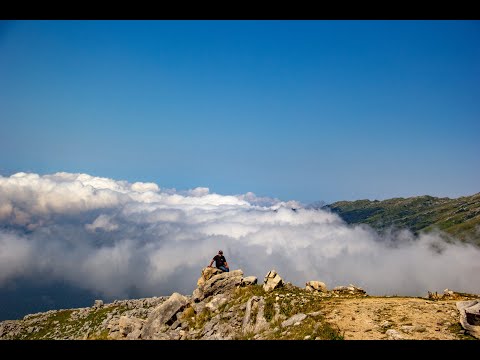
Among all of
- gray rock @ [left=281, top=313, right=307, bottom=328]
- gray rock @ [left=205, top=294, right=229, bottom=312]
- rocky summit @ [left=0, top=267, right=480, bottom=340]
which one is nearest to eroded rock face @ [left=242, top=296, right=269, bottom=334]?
rocky summit @ [left=0, top=267, right=480, bottom=340]

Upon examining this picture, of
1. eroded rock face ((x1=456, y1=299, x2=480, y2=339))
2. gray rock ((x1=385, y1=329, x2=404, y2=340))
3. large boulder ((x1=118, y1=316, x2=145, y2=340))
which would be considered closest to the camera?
eroded rock face ((x1=456, y1=299, x2=480, y2=339))

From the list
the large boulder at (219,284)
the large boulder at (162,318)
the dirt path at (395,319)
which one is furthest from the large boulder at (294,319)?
the large boulder at (162,318)

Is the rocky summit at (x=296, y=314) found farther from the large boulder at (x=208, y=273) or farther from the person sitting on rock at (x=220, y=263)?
the person sitting on rock at (x=220, y=263)

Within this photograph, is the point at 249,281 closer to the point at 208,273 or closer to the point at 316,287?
the point at 208,273

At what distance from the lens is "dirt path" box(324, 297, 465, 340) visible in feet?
55.1

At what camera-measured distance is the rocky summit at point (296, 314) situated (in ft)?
57.3

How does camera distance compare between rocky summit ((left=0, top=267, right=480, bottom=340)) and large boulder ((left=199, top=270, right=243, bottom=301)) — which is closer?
rocky summit ((left=0, top=267, right=480, bottom=340))

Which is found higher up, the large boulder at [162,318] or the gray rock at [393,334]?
the gray rock at [393,334]

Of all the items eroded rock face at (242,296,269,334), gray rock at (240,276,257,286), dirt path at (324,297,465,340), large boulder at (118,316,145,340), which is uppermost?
gray rock at (240,276,257,286)

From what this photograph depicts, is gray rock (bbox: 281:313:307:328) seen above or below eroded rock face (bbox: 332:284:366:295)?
above

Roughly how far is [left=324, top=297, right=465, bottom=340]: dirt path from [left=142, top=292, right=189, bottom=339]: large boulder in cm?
1736

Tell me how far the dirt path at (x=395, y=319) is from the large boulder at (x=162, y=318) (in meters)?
Result: 17.4

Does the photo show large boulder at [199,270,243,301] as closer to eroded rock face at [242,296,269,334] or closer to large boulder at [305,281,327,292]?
eroded rock face at [242,296,269,334]
